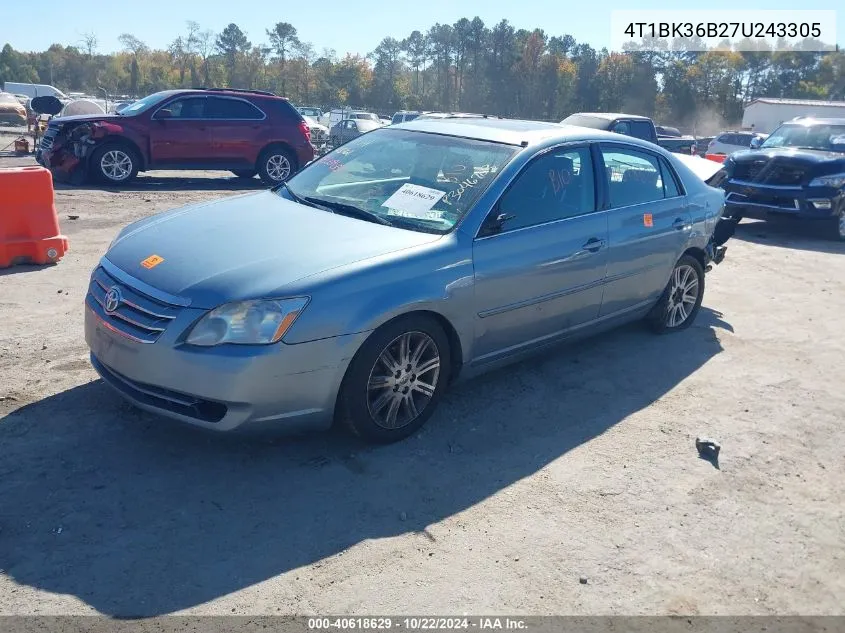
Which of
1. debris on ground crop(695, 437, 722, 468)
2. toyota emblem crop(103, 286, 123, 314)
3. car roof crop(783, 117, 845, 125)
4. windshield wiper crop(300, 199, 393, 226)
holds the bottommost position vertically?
debris on ground crop(695, 437, 722, 468)

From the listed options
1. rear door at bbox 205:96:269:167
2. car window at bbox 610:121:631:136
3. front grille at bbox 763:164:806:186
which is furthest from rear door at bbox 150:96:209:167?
front grille at bbox 763:164:806:186

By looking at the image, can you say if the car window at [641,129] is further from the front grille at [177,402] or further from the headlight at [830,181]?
the front grille at [177,402]

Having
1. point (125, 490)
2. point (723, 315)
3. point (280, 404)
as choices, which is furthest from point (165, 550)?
point (723, 315)

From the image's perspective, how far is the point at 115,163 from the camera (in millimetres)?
12492

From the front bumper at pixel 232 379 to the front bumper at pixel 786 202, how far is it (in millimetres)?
8977

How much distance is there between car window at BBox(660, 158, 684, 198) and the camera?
19.3 feet

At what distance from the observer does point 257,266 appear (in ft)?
12.3

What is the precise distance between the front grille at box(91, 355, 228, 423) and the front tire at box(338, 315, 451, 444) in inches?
24.7

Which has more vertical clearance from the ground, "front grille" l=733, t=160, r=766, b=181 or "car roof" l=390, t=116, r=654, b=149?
"car roof" l=390, t=116, r=654, b=149

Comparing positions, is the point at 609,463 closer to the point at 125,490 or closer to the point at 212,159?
the point at 125,490

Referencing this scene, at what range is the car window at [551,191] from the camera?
458cm

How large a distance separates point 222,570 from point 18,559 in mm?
811

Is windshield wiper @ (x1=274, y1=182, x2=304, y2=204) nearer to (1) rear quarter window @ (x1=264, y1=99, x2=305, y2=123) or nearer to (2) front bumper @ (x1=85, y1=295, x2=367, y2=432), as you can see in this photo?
(2) front bumper @ (x1=85, y1=295, x2=367, y2=432)

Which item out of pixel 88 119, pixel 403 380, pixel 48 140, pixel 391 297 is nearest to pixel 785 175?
pixel 403 380
